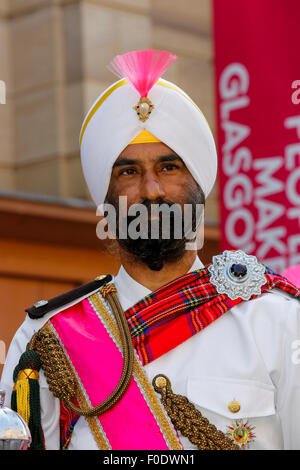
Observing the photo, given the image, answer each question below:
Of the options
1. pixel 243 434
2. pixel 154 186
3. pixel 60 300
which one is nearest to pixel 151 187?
pixel 154 186

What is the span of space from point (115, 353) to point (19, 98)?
18.4ft

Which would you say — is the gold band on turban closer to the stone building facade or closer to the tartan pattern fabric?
the tartan pattern fabric

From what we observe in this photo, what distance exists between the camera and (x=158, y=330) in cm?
374

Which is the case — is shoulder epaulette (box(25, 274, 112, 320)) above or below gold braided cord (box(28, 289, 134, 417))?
above

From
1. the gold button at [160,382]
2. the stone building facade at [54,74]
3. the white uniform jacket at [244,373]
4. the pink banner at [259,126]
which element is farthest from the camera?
the stone building facade at [54,74]

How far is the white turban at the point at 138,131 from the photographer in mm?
3852

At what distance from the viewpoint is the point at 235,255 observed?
3.85 metres

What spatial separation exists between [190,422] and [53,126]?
550 cm

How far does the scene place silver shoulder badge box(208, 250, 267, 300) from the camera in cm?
377

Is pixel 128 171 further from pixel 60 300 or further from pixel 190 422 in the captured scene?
pixel 190 422

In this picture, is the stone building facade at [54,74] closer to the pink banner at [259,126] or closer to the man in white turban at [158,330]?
the pink banner at [259,126]

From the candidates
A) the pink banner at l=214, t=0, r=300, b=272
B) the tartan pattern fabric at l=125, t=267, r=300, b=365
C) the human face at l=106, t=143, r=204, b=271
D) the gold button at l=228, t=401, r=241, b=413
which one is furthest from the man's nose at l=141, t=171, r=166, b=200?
the pink banner at l=214, t=0, r=300, b=272

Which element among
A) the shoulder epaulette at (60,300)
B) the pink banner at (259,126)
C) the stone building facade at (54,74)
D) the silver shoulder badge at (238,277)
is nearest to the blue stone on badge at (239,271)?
the silver shoulder badge at (238,277)

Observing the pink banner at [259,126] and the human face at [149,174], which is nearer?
the human face at [149,174]
